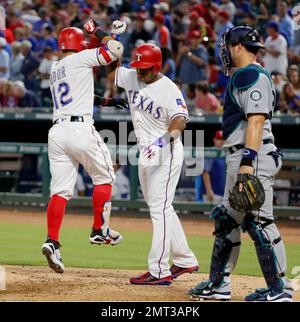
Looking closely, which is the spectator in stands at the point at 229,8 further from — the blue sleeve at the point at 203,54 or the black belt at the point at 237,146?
the black belt at the point at 237,146

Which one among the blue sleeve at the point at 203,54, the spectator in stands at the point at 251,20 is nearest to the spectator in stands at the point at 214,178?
the blue sleeve at the point at 203,54

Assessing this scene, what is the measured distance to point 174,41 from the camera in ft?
57.3

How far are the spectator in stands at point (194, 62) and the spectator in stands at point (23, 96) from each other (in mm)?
2717

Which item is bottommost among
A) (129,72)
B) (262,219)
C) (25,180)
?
(25,180)

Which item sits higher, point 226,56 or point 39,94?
point 226,56

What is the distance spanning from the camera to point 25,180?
15234 millimetres

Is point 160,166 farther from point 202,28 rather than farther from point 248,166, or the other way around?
point 202,28

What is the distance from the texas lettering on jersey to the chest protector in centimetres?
111

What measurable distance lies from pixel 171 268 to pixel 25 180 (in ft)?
26.1

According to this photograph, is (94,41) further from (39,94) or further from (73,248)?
(39,94)

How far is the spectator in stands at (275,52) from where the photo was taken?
1492 cm

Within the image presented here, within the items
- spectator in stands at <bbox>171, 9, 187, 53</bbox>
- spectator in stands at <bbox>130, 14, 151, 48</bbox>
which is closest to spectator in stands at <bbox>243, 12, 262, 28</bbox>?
spectator in stands at <bbox>171, 9, 187, 53</bbox>
